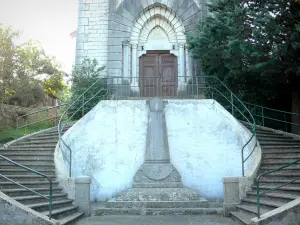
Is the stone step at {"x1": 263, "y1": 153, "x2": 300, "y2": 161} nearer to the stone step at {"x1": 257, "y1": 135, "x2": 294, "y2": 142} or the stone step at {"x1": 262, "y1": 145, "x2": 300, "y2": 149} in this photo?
the stone step at {"x1": 262, "y1": 145, "x2": 300, "y2": 149}

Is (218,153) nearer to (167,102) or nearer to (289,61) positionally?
(167,102)

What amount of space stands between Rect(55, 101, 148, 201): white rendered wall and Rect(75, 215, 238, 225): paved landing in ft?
9.63

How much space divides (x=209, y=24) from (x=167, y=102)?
3.40 meters

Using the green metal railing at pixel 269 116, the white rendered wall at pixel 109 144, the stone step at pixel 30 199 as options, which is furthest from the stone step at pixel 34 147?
the green metal railing at pixel 269 116

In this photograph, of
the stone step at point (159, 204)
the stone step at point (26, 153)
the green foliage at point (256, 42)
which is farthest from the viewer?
the stone step at point (26, 153)

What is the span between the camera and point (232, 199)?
8883 millimetres

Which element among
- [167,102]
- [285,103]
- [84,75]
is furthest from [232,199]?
[84,75]

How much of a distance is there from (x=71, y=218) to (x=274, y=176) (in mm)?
5433

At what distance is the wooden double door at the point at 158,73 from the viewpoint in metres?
17.0

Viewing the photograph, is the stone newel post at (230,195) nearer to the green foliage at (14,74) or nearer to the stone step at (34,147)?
the stone step at (34,147)

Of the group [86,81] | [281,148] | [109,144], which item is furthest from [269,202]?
[86,81]

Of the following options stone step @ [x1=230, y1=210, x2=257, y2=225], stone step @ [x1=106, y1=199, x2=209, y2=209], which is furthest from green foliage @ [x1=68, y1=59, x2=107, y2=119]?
stone step @ [x1=230, y1=210, x2=257, y2=225]

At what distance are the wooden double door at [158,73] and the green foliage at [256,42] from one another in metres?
3.43

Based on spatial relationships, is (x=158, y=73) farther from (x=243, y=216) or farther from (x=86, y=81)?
(x=243, y=216)
